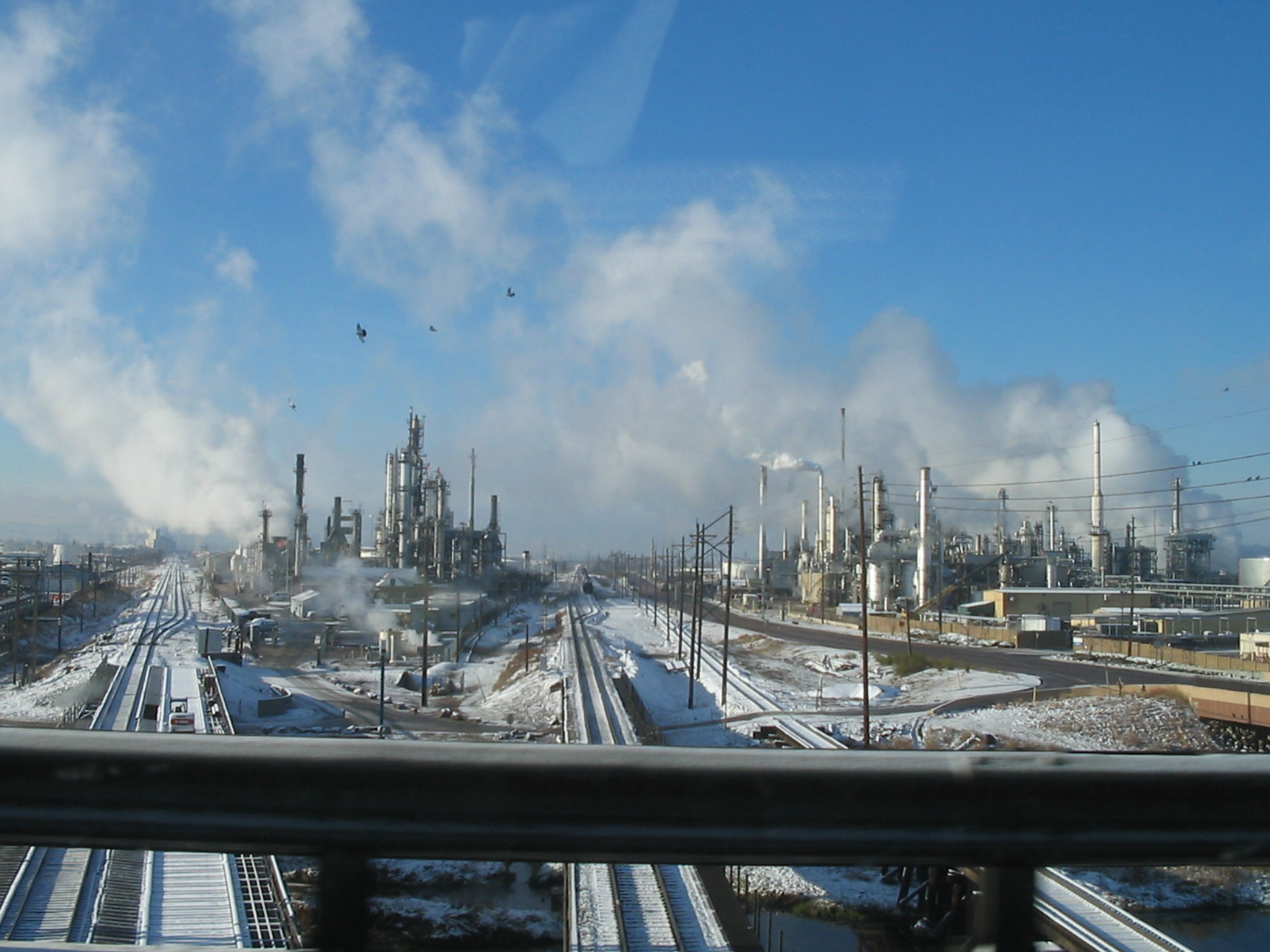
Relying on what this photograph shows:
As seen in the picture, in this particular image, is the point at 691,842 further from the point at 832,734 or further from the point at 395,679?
the point at 395,679

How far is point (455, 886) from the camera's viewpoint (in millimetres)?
2162

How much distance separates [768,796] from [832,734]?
18647 millimetres

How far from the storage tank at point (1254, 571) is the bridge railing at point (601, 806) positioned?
236 ft

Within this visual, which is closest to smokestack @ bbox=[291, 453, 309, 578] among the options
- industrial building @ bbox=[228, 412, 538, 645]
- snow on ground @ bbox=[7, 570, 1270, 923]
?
industrial building @ bbox=[228, 412, 538, 645]

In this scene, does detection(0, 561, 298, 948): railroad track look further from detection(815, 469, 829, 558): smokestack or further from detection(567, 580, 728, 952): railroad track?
detection(815, 469, 829, 558): smokestack


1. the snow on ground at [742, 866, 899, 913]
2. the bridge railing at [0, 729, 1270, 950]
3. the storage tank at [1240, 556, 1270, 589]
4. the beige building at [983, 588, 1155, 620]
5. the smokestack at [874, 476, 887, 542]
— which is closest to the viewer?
the bridge railing at [0, 729, 1270, 950]

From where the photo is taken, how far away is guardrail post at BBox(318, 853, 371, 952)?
1827 millimetres

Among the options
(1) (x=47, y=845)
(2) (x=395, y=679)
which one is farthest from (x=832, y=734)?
(1) (x=47, y=845)

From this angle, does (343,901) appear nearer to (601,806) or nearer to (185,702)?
(601,806)

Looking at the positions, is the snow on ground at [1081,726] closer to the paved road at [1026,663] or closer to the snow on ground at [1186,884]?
the paved road at [1026,663]

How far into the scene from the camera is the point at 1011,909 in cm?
184

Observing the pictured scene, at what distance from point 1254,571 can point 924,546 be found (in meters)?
29.6

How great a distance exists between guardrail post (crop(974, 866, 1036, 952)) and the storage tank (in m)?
71.9

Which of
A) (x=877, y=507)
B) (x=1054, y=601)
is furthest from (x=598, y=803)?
(x=877, y=507)
